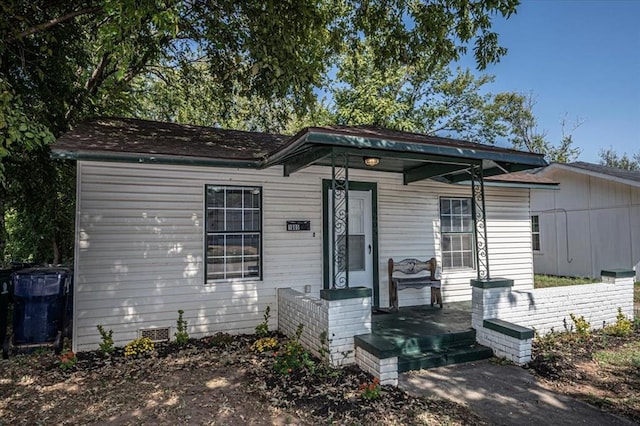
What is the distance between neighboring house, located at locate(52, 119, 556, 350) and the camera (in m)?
4.96

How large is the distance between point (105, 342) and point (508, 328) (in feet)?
17.5

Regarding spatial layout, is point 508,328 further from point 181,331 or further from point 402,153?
point 181,331

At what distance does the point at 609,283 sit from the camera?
6.18 metres

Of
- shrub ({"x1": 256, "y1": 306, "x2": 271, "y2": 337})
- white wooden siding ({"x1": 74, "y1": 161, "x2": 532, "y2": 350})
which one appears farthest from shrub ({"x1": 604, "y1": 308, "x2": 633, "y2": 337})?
shrub ({"x1": 256, "y1": 306, "x2": 271, "y2": 337})

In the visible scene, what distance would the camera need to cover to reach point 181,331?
209 inches

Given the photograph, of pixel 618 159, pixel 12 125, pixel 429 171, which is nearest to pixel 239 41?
pixel 12 125

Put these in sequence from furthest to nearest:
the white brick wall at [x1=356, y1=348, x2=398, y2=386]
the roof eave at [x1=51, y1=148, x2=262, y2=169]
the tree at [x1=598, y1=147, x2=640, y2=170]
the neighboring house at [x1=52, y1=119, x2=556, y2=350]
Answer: the tree at [x1=598, y1=147, x2=640, y2=170]
the neighboring house at [x1=52, y1=119, x2=556, y2=350]
the roof eave at [x1=51, y1=148, x2=262, y2=169]
the white brick wall at [x1=356, y1=348, x2=398, y2=386]

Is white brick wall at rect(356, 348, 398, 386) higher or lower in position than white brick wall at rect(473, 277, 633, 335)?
lower

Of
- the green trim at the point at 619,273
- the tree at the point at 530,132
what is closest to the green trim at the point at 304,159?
the green trim at the point at 619,273

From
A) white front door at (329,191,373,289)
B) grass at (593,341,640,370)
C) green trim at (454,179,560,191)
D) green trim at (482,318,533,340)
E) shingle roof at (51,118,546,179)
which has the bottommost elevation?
grass at (593,341,640,370)

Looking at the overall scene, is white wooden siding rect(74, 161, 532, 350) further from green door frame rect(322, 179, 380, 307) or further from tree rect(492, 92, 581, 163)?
tree rect(492, 92, 581, 163)

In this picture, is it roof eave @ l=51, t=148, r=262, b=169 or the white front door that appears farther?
the white front door

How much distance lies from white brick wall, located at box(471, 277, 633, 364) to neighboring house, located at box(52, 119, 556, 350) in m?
0.54

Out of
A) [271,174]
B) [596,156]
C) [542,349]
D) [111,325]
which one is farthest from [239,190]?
[596,156]
